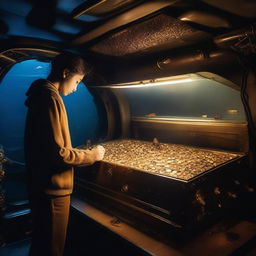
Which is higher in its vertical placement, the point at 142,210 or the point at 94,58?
the point at 94,58

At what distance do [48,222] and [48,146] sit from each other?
2.27 feet

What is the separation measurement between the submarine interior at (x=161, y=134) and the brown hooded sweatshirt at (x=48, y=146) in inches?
23.6

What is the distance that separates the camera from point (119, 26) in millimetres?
2129

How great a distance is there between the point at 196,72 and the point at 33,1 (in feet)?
5.37

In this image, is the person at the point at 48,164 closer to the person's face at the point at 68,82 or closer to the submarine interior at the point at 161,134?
the person's face at the point at 68,82

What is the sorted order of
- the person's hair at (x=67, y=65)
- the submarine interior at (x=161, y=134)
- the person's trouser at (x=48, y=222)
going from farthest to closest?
the person's hair at (x=67, y=65), the person's trouser at (x=48, y=222), the submarine interior at (x=161, y=134)

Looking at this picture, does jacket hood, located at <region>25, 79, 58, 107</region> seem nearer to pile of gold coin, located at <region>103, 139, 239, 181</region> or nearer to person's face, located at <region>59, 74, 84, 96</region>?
person's face, located at <region>59, 74, 84, 96</region>

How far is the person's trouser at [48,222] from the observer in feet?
6.27

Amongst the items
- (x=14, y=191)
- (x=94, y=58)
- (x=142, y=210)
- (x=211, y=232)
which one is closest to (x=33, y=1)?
(x=94, y=58)

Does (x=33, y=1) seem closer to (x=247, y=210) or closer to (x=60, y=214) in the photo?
(x=60, y=214)

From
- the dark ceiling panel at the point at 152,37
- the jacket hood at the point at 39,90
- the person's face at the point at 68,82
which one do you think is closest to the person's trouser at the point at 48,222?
the jacket hood at the point at 39,90

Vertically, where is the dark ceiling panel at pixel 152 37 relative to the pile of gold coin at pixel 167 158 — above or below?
above

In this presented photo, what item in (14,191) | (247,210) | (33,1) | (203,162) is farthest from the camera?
(14,191)

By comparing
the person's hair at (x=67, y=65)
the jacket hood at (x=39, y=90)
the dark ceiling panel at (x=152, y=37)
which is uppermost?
the dark ceiling panel at (x=152, y=37)
